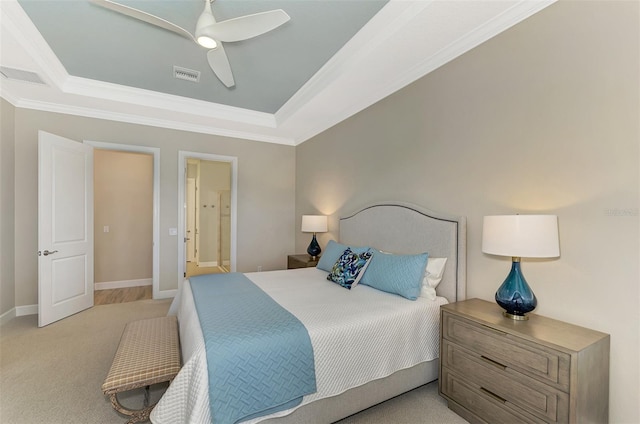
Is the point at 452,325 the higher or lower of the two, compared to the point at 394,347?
higher

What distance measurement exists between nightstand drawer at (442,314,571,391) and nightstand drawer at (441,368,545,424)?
236mm

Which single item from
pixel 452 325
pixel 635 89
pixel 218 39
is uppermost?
pixel 218 39

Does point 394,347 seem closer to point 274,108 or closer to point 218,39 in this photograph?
A: point 218,39

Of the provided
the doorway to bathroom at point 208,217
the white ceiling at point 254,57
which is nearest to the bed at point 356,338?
the white ceiling at point 254,57

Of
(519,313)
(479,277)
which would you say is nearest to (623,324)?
(519,313)

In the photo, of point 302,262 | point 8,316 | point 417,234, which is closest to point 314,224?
point 302,262

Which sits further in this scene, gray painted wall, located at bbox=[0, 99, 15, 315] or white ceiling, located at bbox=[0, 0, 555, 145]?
gray painted wall, located at bbox=[0, 99, 15, 315]

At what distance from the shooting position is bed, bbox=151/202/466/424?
1.37 m

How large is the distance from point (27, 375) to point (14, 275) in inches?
77.2

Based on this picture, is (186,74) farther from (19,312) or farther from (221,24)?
(19,312)

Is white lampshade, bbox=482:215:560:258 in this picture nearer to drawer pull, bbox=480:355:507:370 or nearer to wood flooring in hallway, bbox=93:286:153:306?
drawer pull, bbox=480:355:507:370

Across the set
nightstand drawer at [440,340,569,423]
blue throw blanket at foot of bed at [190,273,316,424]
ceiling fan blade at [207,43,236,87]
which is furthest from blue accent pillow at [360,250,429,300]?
ceiling fan blade at [207,43,236,87]

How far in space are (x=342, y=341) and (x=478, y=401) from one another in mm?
911

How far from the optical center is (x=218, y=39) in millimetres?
2029
